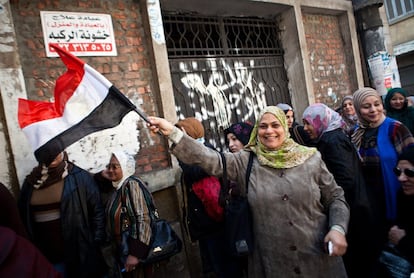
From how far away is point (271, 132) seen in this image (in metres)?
2.03

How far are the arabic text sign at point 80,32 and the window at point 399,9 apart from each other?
12.9m

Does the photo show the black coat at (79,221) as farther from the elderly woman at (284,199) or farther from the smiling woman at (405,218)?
the smiling woman at (405,218)

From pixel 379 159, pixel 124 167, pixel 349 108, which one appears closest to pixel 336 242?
pixel 379 159

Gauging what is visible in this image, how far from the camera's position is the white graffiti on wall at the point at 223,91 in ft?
14.6

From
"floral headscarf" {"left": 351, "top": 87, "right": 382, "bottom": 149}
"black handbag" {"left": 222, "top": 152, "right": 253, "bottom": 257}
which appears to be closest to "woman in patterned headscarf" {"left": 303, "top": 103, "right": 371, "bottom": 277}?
"floral headscarf" {"left": 351, "top": 87, "right": 382, "bottom": 149}

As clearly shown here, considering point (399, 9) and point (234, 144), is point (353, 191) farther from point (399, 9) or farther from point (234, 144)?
point (399, 9)

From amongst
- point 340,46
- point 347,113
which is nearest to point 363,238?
point 347,113

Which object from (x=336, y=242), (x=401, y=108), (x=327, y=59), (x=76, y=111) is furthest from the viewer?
(x=327, y=59)

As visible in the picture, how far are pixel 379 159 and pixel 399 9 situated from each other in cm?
1301

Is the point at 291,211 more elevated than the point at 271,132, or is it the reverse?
the point at 271,132

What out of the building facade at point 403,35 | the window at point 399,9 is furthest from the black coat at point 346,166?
the window at point 399,9

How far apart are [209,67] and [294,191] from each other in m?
3.04

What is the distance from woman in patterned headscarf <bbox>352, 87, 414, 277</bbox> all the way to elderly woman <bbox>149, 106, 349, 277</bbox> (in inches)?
26.8

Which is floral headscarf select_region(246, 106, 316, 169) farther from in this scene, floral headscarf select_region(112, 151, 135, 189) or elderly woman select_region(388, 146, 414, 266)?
floral headscarf select_region(112, 151, 135, 189)
